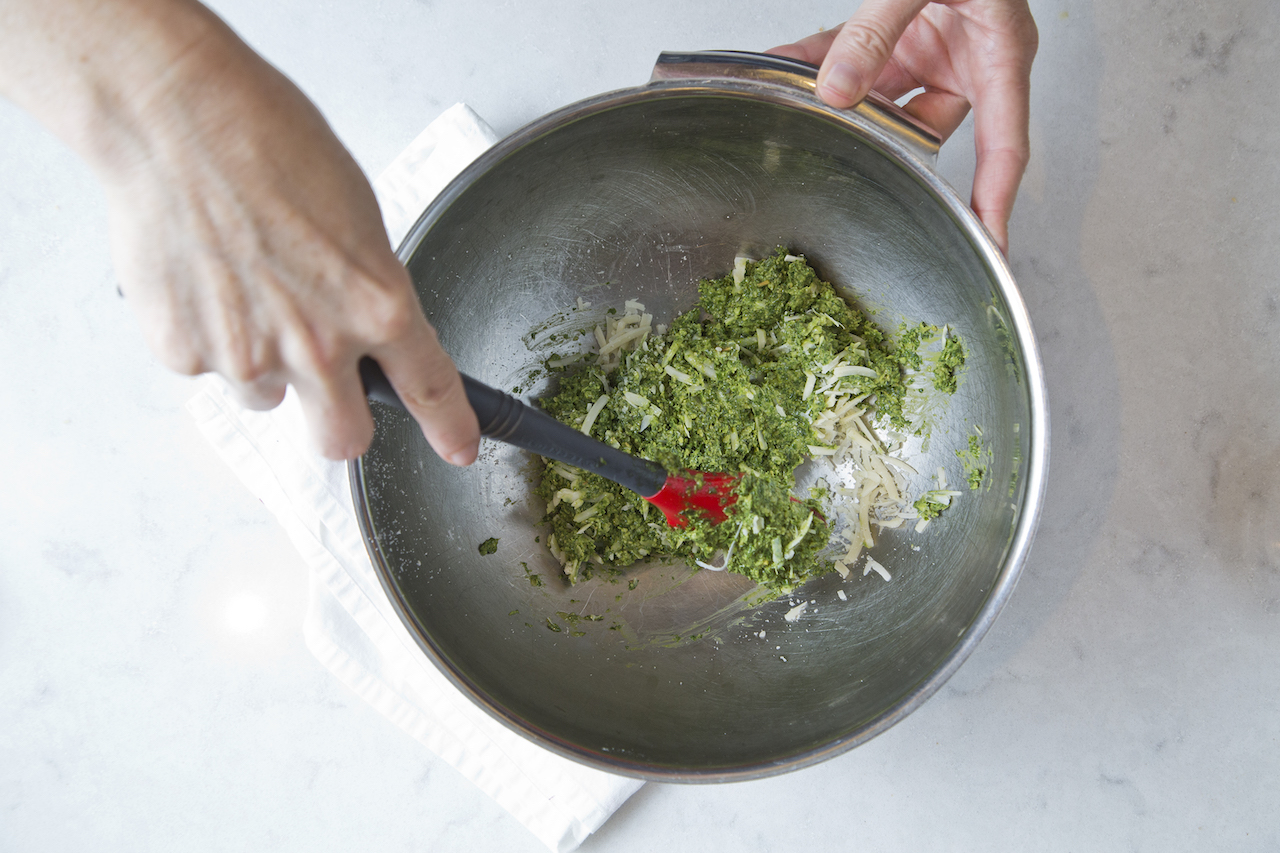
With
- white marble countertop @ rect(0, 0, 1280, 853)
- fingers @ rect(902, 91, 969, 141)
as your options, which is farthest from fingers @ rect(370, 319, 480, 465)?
fingers @ rect(902, 91, 969, 141)

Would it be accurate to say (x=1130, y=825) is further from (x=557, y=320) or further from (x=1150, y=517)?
(x=557, y=320)

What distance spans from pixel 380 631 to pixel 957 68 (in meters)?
1.86

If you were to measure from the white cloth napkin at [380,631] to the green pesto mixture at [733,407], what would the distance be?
18.3 inches

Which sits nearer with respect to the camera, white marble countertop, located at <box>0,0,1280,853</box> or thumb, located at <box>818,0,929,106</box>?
thumb, located at <box>818,0,929,106</box>

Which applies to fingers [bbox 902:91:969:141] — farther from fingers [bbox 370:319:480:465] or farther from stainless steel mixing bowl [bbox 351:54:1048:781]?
fingers [bbox 370:319:480:465]

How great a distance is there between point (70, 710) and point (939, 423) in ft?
7.49

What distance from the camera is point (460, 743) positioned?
1.78 m

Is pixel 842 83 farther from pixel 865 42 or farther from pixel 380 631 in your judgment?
pixel 380 631

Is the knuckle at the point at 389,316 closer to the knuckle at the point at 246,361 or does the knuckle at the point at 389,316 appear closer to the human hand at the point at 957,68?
the knuckle at the point at 246,361

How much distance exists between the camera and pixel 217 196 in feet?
2.53

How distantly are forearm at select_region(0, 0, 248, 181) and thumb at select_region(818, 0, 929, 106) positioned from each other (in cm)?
97

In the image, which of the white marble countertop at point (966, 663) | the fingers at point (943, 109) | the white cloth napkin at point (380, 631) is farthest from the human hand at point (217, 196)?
the fingers at point (943, 109)

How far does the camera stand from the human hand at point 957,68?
50.9 inches

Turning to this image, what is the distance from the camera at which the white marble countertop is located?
181 centimetres
